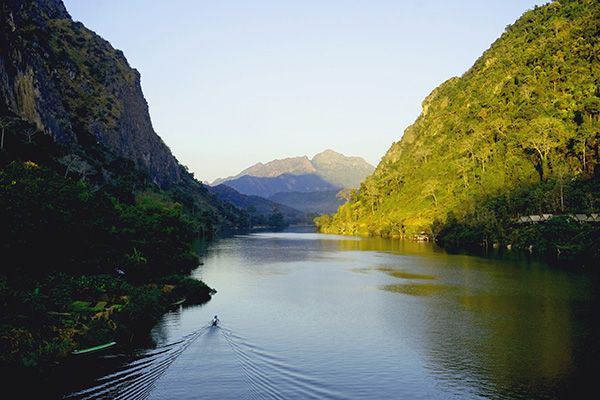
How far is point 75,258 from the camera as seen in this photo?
3291 cm

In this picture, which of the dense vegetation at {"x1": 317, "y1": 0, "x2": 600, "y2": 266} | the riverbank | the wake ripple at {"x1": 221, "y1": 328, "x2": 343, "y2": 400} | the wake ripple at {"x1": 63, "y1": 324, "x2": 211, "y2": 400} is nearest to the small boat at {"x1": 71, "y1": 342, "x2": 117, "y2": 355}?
the riverbank

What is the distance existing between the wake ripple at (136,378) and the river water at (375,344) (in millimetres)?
63

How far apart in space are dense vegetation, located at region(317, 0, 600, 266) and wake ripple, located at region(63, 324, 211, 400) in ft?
228

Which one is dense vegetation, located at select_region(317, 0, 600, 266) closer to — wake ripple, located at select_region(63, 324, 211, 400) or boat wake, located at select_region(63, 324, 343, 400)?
boat wake, located at select_region(63, 324, 343, 400)

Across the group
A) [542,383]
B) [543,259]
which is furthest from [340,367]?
[543,259]

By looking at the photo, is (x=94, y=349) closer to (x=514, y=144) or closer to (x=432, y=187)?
(x=514, y=144)

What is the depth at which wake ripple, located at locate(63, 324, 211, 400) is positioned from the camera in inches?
778

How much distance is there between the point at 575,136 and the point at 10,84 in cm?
12181

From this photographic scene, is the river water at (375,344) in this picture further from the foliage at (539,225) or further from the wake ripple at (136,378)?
the foliage at (539,225)

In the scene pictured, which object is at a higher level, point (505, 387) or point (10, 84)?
point (10, 84)

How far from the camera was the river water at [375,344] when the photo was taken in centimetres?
2128

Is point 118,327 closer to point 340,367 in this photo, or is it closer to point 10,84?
point 340,367

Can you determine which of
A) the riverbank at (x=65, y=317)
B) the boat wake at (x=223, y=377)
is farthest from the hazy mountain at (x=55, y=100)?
the boat wake at (x=223, y=377)

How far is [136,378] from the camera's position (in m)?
21.8
